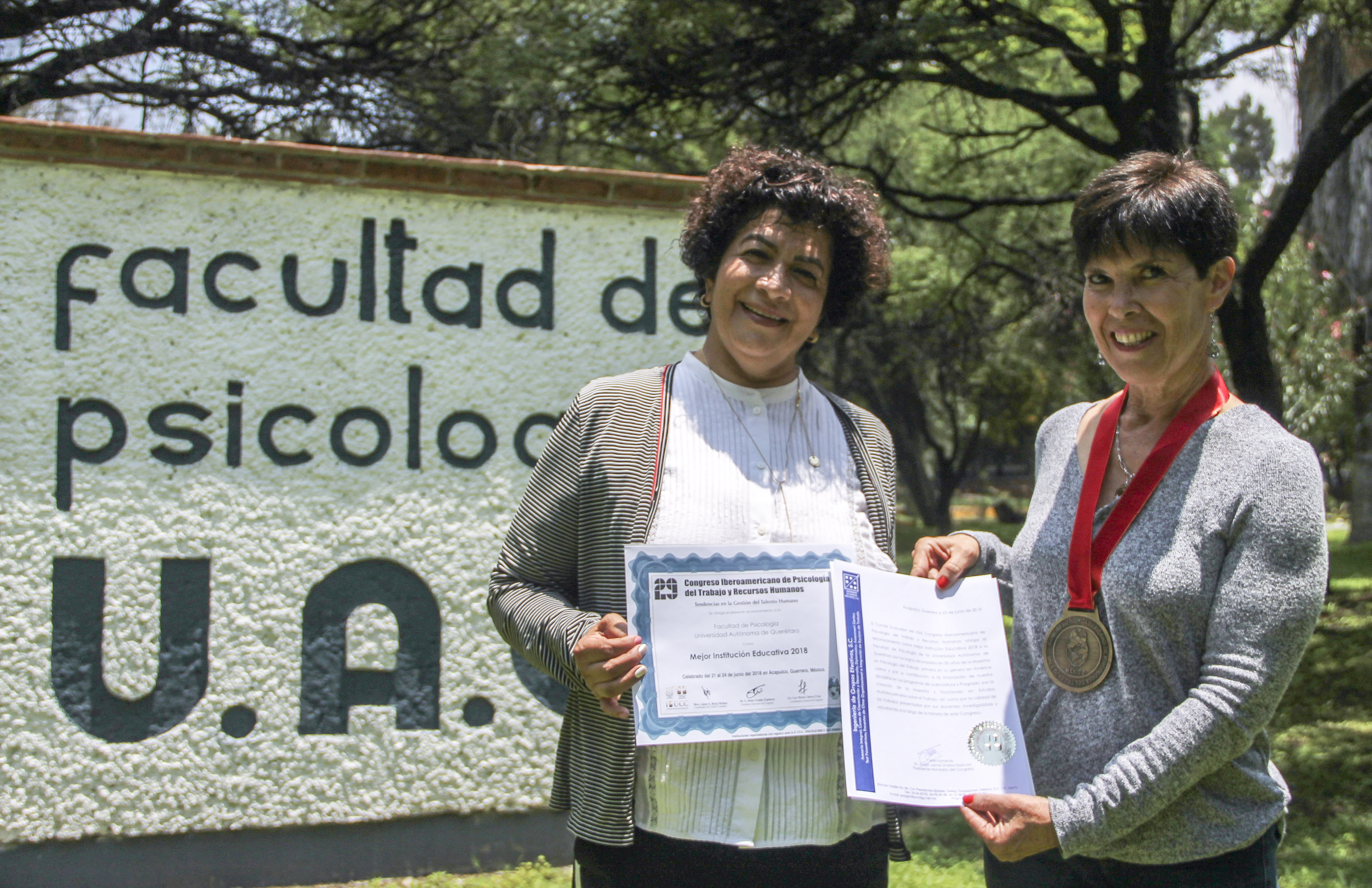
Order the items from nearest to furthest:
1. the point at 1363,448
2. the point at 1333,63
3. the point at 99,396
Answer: the point at 99,396 → the point at 1333,63 → the point at 1363,448

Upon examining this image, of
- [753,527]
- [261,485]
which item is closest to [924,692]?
[753,527]

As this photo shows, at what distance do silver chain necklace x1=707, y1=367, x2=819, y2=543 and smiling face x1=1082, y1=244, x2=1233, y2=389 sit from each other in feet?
1.88

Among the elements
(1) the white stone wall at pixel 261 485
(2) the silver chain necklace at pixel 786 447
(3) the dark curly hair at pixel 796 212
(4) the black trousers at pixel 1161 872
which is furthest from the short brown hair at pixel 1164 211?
(1) the white stone wall at pixel 261 485

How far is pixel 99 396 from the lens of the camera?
3.66m

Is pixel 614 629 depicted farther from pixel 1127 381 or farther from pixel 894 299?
pixel 894 299

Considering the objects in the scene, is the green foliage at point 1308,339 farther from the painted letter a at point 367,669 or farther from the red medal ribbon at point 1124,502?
the red medal ribbon at point 1124,502

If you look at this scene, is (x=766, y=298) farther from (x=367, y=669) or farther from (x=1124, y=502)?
(x=367, y=669)

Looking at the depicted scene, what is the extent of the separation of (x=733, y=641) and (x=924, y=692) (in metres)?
0.33

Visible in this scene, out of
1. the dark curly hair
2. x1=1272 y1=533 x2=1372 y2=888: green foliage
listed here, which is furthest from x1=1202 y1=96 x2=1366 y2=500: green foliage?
the dark curly hair

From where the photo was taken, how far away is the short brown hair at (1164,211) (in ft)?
5.63

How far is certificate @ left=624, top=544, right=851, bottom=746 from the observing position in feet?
5.87

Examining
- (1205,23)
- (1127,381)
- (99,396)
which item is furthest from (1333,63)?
(99,396)

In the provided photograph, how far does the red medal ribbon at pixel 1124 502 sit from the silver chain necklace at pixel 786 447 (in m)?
0.49

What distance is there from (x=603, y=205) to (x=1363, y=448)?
14.1m
